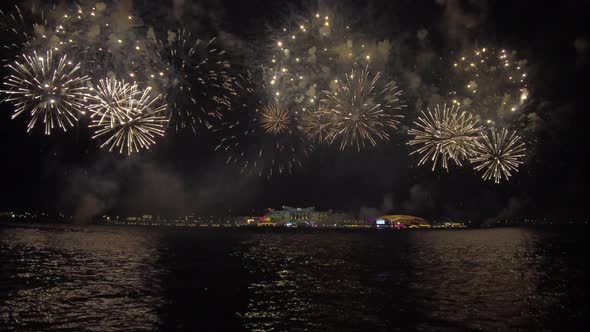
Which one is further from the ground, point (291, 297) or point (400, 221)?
point (400, 221)

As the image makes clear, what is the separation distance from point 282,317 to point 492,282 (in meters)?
13.6

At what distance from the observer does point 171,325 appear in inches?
589

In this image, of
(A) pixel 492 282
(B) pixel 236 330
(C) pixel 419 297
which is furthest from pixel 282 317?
(A) pixel 492 282

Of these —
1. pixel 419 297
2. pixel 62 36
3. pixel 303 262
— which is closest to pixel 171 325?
pixel 419 297

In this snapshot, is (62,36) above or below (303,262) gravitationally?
above

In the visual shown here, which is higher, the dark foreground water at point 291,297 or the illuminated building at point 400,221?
the illuminated building at point 400,221

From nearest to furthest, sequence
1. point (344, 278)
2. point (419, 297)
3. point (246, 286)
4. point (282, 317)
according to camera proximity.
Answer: point (282, 317) → point (419, 297) → point (246, 286) → point (344, 278)

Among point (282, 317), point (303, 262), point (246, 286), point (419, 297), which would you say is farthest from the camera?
point (303, 262)

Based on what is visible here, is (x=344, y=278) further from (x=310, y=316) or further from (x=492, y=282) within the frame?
(x=310, y=316)

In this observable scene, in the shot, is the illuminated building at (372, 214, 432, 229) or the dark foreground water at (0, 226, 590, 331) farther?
the illuminated building at (372, 214, 432, 229)

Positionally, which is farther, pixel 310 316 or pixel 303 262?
pixel 303 262

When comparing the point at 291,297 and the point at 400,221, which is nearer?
the point at 291,297

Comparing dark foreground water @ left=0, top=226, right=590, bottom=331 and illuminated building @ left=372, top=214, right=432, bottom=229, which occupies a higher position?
illuminated building @ left=372, top=214, right=432, bottom=229

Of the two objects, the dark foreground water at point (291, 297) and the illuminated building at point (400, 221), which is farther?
the illuminated building at point (400, 221)
